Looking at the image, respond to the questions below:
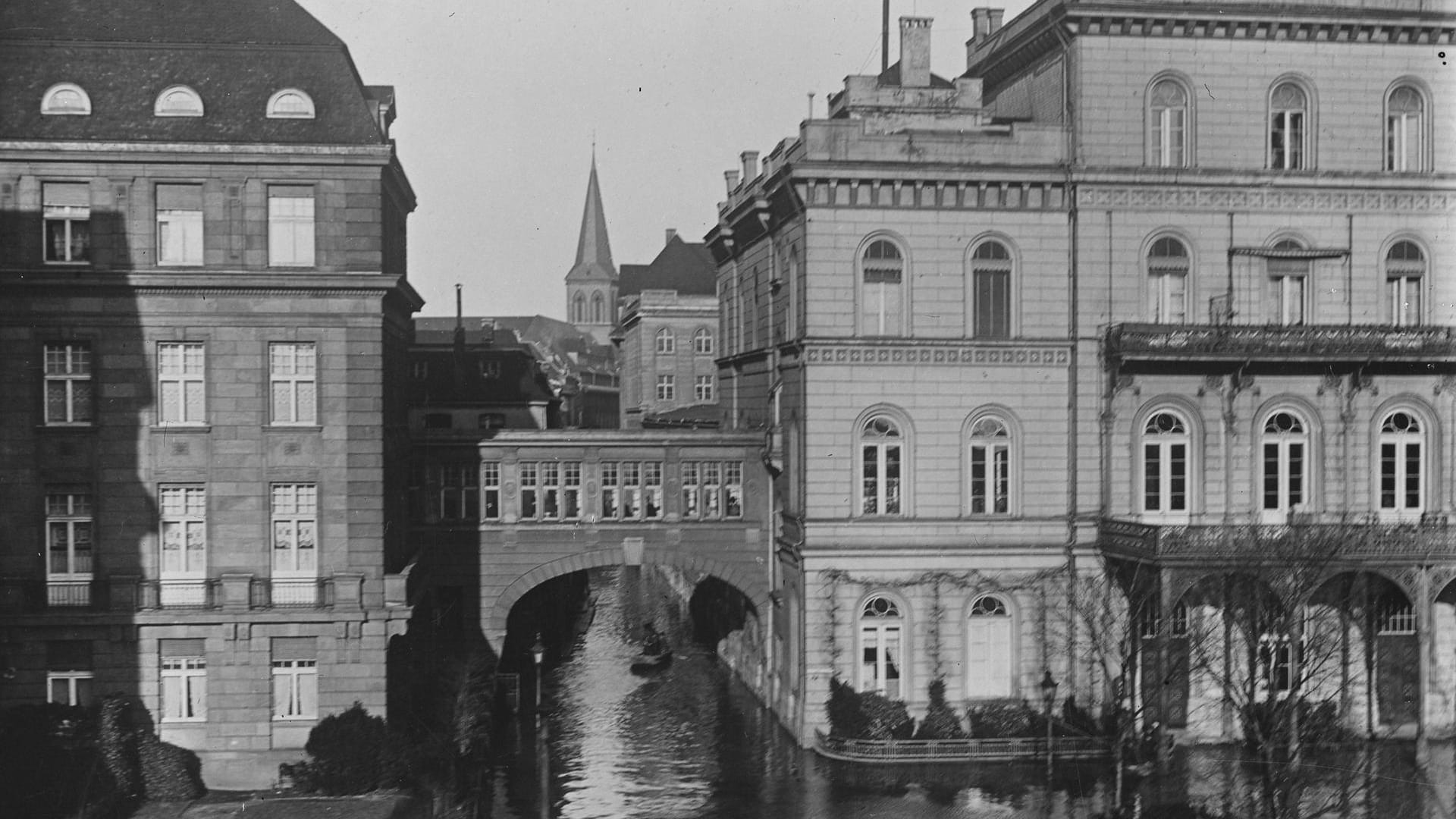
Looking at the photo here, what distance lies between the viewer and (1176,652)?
38656mm

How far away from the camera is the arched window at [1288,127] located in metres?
39.6

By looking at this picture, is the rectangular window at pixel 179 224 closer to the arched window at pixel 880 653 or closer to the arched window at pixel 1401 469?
the arched window at pixel 880 653

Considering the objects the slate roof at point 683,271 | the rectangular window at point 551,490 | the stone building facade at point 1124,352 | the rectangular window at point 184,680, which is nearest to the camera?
the rectangular window at point 184,680

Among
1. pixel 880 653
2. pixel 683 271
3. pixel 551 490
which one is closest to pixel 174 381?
pixel 551 490

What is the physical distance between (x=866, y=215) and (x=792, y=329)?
13.4 ft

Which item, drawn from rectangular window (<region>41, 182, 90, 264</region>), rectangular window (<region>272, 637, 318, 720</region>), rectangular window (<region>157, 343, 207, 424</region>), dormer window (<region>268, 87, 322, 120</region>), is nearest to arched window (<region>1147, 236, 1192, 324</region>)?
dormer window (<region>268, 87, 322, 120</region>)

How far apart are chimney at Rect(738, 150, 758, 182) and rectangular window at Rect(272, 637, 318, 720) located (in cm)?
3004

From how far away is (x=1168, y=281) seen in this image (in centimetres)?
3959

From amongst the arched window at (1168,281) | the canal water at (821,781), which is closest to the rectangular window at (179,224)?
the canal water at (821,781)

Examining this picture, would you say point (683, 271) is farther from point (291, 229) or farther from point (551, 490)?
point (291, 229)

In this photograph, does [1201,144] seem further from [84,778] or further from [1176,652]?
[84,778]

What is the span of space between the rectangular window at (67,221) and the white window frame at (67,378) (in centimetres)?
215

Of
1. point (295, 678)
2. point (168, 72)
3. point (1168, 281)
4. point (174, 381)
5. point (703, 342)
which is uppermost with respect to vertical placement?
point (168, 72)

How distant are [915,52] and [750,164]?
16.1 m
